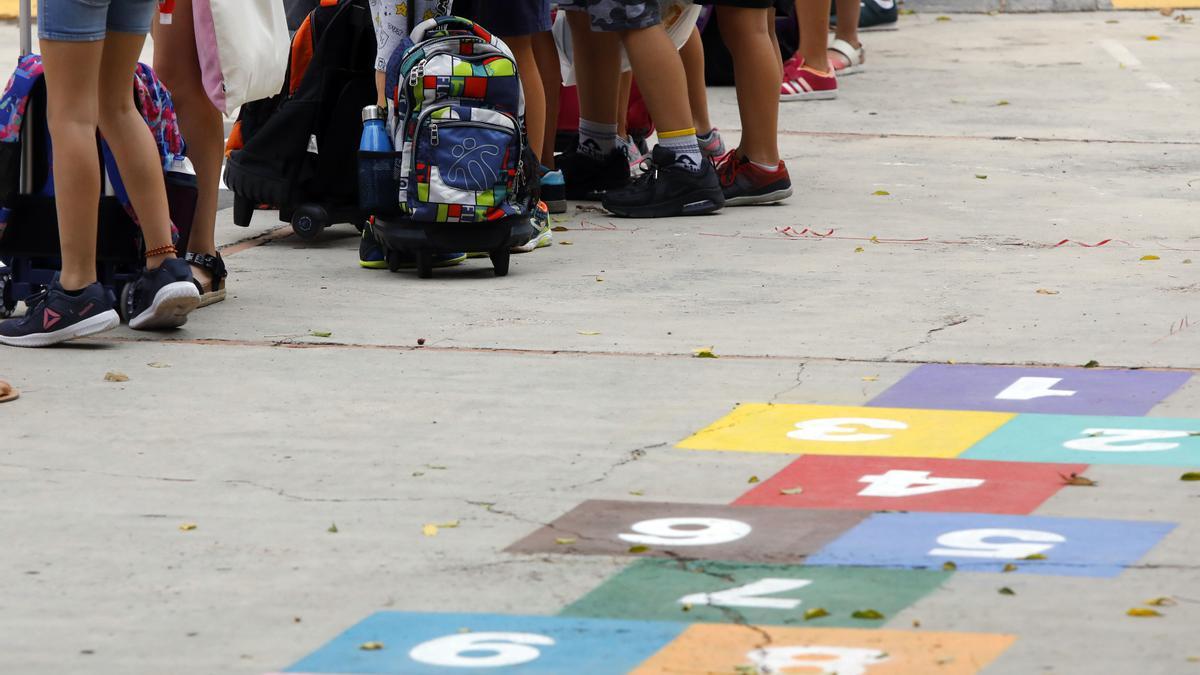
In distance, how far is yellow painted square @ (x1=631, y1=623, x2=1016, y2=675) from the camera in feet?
11.2

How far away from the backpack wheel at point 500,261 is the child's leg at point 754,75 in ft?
5.99

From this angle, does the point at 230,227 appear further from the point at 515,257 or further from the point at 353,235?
the point at 515,257

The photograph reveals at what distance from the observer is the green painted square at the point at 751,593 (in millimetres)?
3697

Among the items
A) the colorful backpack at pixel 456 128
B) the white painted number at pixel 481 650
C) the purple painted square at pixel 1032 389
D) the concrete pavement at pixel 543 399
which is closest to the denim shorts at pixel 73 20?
the concrete pavement at pixel 543 399

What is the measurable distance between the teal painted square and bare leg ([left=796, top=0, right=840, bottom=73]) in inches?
280

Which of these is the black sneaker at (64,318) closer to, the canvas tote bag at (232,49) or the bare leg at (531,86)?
the canvas tote bag at (232,49)

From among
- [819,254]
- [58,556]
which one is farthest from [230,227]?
[58,556]

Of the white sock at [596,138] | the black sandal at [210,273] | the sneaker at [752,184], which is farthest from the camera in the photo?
the white sock at [596,138]

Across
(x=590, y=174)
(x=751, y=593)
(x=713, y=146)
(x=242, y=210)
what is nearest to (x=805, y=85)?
(x=713, y=146)

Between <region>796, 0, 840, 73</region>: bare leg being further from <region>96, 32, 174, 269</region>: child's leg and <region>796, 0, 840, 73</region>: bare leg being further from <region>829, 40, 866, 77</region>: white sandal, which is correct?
<region>96, 32, 174, 269</region>: child's leg

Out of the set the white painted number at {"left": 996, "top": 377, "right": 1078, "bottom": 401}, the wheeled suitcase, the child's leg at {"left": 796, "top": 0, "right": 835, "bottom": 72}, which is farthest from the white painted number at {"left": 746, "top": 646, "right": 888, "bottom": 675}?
the child's leg at {"left": 796, "top": 0, "right": 835, "bottom": 72}

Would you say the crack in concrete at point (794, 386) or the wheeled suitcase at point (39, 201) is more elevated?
the wheeled suitcase at point (39, 201)

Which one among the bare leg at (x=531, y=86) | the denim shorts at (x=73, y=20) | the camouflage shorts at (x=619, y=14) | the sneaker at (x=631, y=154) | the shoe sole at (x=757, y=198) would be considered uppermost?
the denim shorts at (x=73, y=20)

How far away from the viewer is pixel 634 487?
15.1ft
